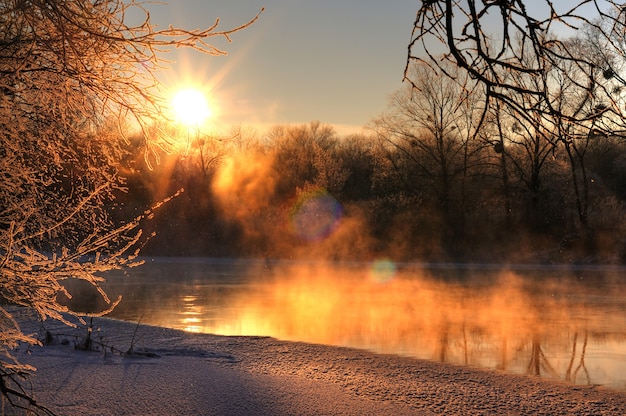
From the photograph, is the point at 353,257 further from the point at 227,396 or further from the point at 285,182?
the point at 227,396

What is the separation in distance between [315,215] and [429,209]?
23.3 feet

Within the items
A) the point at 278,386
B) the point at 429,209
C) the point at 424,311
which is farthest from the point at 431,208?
the point at 278,386

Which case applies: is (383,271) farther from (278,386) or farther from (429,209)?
(278,386)

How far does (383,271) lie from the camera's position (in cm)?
3088

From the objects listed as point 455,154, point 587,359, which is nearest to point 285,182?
point 455,154

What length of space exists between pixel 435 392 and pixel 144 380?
3.59m

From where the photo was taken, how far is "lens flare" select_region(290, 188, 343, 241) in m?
40.1

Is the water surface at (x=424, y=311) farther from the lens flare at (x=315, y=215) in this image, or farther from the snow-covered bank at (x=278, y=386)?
the lens flare at (x=315, y=215)

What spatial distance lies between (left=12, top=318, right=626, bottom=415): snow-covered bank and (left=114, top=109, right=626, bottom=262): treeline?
77.2 feet

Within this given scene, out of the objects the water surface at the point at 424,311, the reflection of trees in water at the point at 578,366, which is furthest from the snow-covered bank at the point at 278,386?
the water surface at the point at 424,311

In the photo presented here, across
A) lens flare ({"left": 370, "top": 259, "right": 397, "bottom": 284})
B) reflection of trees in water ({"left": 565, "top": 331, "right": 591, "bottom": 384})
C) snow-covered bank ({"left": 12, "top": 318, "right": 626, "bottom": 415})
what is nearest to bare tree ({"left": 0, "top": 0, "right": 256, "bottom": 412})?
snow-covered bank ({"left": 12, "top": 318, "right": 626, "bottom": 415})

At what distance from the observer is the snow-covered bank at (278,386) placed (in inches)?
285

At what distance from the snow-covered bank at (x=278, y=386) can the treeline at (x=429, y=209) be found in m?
23.5

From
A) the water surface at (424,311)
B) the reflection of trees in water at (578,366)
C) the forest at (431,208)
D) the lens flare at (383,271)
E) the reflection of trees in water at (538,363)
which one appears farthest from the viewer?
the forest at (431,208)
